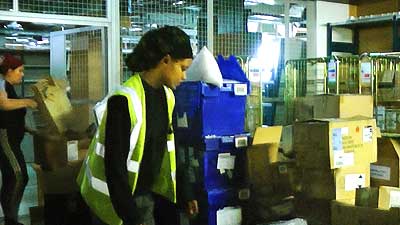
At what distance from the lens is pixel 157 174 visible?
2.22 metres

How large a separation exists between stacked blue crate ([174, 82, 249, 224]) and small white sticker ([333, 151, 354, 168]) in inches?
26.9

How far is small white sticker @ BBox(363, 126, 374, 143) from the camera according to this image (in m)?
3.57

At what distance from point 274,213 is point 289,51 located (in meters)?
2.52

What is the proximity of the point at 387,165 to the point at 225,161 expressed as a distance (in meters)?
1.27

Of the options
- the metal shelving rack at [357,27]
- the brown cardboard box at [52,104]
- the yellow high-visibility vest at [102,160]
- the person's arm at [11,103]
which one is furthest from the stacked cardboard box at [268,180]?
the metal shelving rack at [357,27]

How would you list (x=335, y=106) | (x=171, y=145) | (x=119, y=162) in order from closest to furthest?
1. (x=119, y=162)
2. (x=171, y=145)
3. (x=335, y=106)

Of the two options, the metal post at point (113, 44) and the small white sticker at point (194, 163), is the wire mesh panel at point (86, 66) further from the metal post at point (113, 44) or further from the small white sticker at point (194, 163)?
the small white sticker at point (194, 163)

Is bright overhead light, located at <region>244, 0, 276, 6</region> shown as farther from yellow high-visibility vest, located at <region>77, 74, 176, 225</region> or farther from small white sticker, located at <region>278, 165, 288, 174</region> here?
yellow high-visibility vest, located at <region>77, 74, 176, 225</region>

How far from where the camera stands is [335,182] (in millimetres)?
3410

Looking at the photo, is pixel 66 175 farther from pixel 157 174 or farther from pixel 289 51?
pixel 289 51

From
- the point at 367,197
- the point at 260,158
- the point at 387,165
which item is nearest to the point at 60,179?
the point at 260,158

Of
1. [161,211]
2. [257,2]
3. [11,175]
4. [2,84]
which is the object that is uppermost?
[257,2]

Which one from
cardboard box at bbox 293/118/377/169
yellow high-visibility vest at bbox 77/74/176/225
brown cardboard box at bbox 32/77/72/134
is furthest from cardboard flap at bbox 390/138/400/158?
yellow high-visibility vest at bbox 77/74/176/225

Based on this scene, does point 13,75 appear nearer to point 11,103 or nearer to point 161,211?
point 11,103
